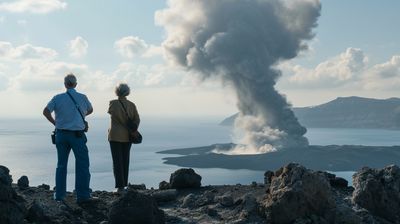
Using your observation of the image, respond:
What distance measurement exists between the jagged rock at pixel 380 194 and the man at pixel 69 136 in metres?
4.54

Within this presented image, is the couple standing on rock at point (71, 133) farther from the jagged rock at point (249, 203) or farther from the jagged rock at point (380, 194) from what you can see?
the jagged rock at point (380, 194)

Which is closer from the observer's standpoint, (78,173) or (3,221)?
(3,221)

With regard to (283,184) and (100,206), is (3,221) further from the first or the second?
(283,184)

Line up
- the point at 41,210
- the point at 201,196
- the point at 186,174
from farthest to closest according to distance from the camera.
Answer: the point at 186,174 → the point at 201,196 → the point at 41,210

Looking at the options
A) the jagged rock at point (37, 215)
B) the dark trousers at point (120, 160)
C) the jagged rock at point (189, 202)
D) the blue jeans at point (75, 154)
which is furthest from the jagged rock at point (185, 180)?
the jagged rock at point (37, 215)

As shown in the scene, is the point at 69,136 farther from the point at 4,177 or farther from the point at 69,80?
the point at 4,177

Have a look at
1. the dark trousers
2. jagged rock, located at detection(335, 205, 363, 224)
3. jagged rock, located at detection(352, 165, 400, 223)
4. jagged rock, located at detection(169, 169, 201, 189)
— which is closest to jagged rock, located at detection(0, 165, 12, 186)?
the dark trousers

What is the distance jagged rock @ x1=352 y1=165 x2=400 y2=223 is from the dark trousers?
13.9 ft

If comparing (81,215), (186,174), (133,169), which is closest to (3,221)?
(81,215)

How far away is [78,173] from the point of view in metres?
7.72

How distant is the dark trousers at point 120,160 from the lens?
9203mm

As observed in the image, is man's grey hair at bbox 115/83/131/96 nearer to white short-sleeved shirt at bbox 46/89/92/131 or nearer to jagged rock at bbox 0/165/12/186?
white short-sleeved shirt at bbox 46/89/92/131

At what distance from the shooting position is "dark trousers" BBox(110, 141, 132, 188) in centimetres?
920

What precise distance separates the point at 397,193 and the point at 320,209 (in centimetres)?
184
